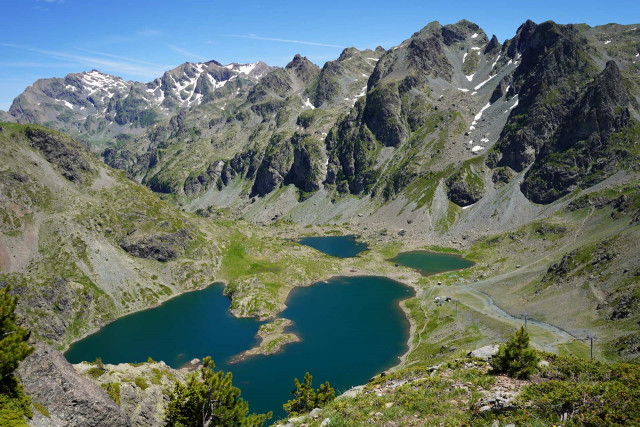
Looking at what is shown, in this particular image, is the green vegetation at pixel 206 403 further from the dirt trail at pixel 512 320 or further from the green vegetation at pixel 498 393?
the dirt trail at pixel 512 320

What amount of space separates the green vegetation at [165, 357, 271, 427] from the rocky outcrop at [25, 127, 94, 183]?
18776 centimetres

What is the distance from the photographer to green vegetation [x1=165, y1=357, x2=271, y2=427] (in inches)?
1353

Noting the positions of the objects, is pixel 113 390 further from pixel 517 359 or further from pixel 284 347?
pixel 284 347

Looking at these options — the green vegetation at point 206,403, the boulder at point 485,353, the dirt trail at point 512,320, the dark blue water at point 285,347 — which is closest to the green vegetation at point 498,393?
the boulder at point 485,353

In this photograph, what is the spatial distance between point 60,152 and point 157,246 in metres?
69.0

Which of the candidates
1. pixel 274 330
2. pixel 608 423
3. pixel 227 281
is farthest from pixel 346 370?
pixel 227 281

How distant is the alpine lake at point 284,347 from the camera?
316 feet

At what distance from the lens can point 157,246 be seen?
182625mm

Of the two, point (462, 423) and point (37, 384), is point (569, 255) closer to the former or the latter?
point (462, 423)

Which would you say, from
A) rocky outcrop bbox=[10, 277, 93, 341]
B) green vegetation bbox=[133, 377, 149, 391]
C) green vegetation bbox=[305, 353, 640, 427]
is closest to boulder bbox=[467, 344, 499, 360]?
green vegetation bbox=[305, 353, 640, 427]

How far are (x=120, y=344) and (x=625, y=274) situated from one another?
15872 centimetres

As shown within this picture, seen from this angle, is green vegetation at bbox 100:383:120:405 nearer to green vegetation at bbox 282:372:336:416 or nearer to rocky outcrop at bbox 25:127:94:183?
green vegetation at bbox 282:372:336:416

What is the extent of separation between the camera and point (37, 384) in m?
27.4

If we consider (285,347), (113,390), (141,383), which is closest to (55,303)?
(285,347)
